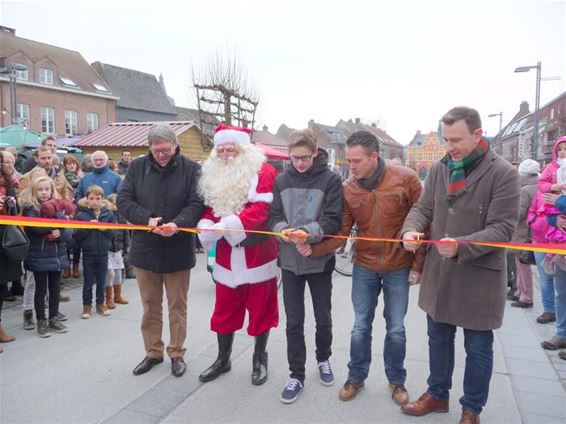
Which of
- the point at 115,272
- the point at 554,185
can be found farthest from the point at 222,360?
the point at 554,185

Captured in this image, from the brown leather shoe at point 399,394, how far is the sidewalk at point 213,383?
0.20 feet

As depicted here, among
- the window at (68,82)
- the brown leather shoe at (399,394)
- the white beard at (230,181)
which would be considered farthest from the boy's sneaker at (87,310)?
the window at (68,82)

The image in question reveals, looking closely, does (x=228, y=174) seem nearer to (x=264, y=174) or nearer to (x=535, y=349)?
(x=264, y=174)

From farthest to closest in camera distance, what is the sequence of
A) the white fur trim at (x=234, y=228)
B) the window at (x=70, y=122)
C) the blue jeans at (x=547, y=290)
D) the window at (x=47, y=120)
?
1. the window at (x=70, y=122)
2. the window at (x=47, y=120)
3. the blue jeans at (x=547, y=290)
4. the white fur trim at (x=234, y=228)

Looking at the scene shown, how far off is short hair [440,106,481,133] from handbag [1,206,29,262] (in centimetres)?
376

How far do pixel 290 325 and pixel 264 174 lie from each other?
1190mm

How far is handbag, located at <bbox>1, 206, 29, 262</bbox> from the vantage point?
4.00 metres

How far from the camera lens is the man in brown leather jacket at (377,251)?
312 cm

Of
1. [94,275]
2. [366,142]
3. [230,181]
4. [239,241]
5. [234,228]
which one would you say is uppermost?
[366,142]

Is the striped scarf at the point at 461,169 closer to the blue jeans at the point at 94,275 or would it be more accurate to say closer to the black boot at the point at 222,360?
the black boot at the point at 222,360

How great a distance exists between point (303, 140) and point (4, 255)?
304cm

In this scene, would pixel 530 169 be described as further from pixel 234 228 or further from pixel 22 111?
pixel 22 111

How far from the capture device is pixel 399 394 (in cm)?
318

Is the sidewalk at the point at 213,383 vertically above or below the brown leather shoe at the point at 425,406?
below
